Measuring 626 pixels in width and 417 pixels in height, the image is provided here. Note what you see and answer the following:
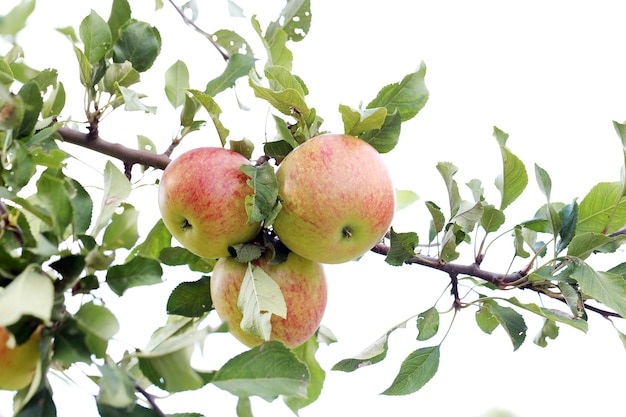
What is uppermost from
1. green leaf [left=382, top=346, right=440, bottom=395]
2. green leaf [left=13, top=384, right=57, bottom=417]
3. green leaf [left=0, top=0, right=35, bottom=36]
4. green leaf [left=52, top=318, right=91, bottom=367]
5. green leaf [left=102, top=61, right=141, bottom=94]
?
green leaf [left=0, top=0, right=35, bottom=36]

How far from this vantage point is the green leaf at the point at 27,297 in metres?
0.48

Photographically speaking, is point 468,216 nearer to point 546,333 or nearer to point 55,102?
point 546,333

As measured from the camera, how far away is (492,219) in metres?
0.94

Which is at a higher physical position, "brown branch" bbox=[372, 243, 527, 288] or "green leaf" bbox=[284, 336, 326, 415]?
"brown branch" bbox=[372, 243, 527, 288]

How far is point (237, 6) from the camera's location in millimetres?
1095

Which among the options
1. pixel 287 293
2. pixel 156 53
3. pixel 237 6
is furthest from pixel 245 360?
pixel 237 6

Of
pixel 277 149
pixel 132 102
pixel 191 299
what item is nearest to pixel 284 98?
pixel 277 149

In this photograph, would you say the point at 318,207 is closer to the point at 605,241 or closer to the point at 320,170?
the point at 320,170

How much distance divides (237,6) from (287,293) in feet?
1.54

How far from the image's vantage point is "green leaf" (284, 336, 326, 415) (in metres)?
0.96

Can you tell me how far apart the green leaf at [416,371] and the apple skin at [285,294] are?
5.7 inches

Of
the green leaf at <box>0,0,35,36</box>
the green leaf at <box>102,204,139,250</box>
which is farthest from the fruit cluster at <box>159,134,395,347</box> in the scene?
the green leaf at <box>0,0,35,36</box>

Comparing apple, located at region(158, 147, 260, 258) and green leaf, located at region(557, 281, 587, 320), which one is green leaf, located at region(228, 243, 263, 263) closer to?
apple, located at region(158, 147, 260, 258)

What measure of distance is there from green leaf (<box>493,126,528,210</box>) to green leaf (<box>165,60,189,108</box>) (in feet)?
1.38
